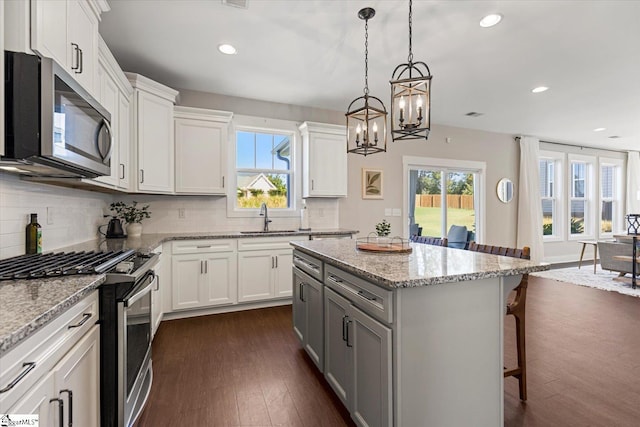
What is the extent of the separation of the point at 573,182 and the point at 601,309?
4528 mm

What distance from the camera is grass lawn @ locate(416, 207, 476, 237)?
18.1 ft

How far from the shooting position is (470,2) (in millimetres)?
2232

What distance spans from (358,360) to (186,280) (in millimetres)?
2363

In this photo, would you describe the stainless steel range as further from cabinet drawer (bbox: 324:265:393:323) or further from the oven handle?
cabinet drawer (bbox: 324:265:393:323)

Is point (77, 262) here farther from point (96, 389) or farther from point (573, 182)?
point (573, 182)

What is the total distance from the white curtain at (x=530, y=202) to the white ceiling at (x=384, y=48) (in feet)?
5.49

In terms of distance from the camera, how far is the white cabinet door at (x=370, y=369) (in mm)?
1386

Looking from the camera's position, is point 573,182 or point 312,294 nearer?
point 312,294

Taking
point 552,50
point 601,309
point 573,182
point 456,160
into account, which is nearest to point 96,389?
point 552,50

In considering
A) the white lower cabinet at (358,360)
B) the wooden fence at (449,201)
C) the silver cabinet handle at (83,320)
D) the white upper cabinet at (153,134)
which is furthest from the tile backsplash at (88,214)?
the white lower cabinet at (358,360)

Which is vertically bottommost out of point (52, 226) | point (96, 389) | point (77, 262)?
point (96, 389)

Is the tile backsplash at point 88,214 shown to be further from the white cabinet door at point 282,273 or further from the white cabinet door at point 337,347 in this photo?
the white cabinet door at point 337,347

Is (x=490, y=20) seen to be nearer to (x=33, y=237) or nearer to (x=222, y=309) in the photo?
(x=33, y=237)

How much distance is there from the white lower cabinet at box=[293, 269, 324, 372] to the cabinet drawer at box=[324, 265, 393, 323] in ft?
0.82
